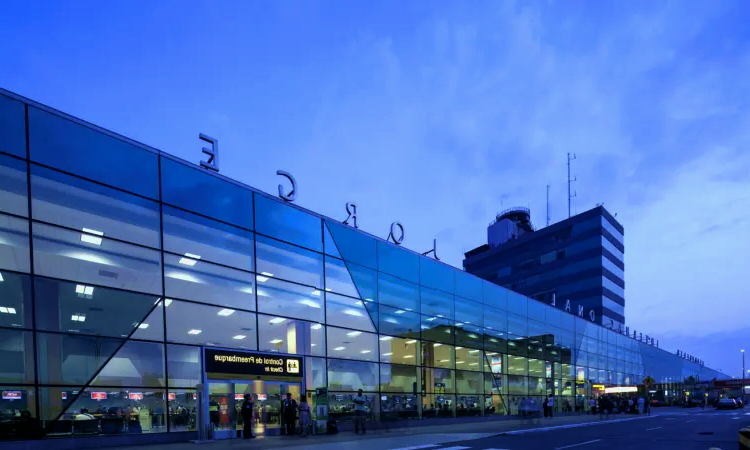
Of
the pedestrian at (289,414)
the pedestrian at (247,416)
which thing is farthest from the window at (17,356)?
the pedestrian at (289,414)

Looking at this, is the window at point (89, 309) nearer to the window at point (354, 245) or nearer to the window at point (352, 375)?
the window at point (352, 375)

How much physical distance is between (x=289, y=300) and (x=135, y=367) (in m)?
7.26

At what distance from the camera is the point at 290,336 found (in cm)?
2328

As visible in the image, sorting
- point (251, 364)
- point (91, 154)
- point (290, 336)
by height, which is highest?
point (91, 154)

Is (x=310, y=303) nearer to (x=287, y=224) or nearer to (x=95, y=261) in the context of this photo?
(x=287, y=224)

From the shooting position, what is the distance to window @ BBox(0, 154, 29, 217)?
15.4 metres

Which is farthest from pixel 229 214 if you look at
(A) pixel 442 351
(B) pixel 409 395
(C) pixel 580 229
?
(C) pixel 580 229

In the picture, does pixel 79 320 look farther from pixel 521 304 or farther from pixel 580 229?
A: pixel 580 229

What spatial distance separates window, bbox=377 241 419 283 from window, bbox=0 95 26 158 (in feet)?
56.0

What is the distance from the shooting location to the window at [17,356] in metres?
14.6

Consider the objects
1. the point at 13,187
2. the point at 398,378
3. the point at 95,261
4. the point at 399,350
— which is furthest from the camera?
the point at 399,350

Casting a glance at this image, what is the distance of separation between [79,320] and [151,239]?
3.57 m

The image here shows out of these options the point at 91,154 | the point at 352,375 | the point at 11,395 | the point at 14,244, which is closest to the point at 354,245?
the point at 352,375

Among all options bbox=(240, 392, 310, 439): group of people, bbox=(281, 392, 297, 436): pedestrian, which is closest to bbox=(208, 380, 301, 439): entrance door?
bbox=(240, 392, 310, 439): group of people
